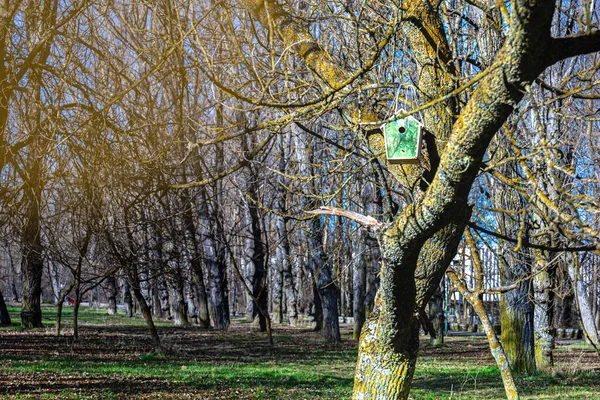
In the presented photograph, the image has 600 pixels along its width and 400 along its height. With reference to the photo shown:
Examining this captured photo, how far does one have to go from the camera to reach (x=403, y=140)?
5.43 meters

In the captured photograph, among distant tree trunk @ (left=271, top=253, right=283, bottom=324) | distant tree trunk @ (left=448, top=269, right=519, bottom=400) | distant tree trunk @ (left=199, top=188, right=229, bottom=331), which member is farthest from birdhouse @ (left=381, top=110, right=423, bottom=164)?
distant tree trunk @ (left=271, top=253, right=283, bottom=324)

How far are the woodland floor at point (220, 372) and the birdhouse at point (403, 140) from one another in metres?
5.64

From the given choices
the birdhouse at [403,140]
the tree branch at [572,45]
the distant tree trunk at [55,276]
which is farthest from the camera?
the distant tree trunk at [55,276]

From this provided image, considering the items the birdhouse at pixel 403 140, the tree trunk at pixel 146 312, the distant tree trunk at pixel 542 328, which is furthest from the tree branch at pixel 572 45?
the tree trunk at pixel 146 312

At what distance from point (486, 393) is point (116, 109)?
8.00m

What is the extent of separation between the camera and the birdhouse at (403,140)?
17.7 feet

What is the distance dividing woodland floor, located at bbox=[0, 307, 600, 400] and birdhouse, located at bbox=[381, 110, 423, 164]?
5.64m

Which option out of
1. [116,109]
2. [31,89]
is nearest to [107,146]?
[116,109]

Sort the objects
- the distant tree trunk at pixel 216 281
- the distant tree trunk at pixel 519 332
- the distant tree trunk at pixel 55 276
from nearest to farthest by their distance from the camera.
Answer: the distant tree trunk at pixel 519 332 → the distant tree trunk at pixel 55 276 → the distant tree trunk at pixel 216 281

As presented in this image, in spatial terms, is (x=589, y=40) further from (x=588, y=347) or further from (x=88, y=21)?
(x=588, y=347)

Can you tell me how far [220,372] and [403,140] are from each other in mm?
8584

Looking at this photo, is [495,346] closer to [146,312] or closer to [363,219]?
[363,219]

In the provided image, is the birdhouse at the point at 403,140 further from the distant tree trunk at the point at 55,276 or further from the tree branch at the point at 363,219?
the distant tree trunk at the point at 55,276

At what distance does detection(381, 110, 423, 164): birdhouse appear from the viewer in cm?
539
